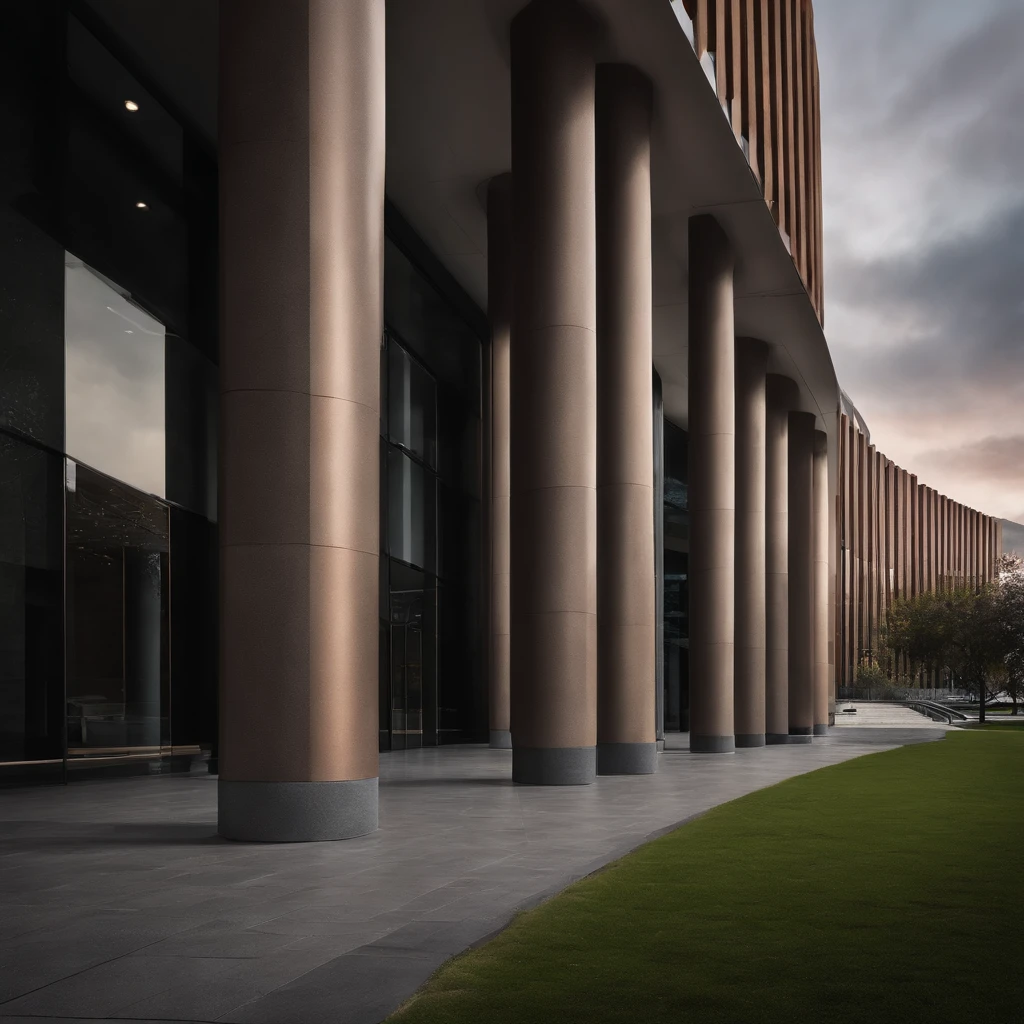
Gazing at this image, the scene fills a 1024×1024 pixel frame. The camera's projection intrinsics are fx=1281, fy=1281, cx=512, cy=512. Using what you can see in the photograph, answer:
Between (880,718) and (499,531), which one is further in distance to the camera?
(880,718)

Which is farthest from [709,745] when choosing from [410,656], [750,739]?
[410,656]

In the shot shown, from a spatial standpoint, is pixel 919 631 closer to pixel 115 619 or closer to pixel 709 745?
pixel 709 745

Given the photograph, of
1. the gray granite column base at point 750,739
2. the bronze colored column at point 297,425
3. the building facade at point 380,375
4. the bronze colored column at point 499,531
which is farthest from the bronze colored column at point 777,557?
the bronze colored column at point 297,425

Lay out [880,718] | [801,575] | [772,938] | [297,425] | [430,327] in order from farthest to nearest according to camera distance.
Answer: [880,718] < [801,575] < [430,327] < [297,425] < [772,938]

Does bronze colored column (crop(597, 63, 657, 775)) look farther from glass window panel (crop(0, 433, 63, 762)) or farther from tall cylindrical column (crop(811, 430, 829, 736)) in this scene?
tall cylindrical column (crop(811, 430, 829, 736))

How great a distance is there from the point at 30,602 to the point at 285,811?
7650 millimetres

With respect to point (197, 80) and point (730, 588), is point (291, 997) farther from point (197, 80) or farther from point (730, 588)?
point (730, 588)

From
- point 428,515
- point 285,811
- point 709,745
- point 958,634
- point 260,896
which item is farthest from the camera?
point 958,634

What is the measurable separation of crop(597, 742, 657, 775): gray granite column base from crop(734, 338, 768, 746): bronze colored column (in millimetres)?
13396

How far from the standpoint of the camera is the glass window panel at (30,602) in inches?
671

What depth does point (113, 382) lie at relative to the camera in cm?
1964

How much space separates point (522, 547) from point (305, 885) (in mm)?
10386

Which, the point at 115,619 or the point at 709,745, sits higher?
the point at 115,619

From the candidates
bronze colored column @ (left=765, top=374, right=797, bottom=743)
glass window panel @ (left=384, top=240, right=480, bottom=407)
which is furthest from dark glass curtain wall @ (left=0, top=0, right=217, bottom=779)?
bronze colored column @ (left=765, top=374, right=797, bottom=743)
